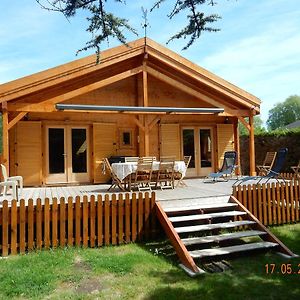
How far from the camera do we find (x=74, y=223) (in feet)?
21.4

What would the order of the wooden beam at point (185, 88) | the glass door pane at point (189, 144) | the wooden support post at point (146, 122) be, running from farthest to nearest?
1. the glass door pane at point (189, 144)
2. the wooden beam at point (185, 88)
3. the wooden support post at point (146, 122)

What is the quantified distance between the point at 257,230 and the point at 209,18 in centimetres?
425

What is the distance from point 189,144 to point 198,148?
17.3 inches

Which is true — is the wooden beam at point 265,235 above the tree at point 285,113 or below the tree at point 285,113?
below

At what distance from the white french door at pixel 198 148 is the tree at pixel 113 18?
33.3ft

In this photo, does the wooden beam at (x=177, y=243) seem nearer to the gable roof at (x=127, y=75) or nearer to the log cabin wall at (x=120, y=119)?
the log cabin wall at (x=120, y=119)

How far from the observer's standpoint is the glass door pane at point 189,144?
14.3 m

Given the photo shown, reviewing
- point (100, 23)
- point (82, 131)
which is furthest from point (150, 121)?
point (100, 23)

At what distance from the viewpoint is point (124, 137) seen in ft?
44.0

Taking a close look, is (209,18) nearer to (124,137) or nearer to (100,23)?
(100,23)

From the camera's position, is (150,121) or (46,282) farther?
(150,121)
